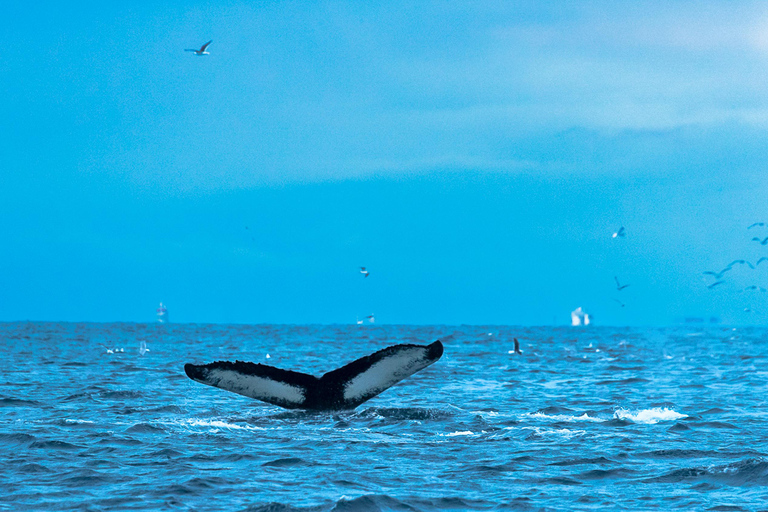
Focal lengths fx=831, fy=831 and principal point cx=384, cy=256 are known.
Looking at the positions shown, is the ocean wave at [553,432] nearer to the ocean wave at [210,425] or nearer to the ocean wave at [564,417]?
the ocean wave at [564,417]

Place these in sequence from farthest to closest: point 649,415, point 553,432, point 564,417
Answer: point 649,415, point 564,417, point 553,432

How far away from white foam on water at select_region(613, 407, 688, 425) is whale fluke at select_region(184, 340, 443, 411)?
6598mm

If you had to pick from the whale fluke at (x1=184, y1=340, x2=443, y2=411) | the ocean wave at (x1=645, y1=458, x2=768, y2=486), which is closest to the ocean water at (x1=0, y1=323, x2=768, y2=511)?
the ocean wave at (x1=645, y1=458, x2=768, y2=486)

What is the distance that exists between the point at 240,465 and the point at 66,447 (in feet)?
10.0

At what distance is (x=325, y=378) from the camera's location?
1282cm

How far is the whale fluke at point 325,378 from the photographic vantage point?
11.3 meters

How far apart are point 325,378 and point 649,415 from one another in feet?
26.3

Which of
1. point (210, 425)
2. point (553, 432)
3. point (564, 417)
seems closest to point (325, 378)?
point (210, 425)

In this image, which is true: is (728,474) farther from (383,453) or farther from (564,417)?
→ (564,417)

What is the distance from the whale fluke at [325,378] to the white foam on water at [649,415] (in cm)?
660

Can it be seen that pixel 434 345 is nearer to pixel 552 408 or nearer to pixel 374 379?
pixel 374 379

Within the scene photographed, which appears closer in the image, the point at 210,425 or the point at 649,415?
the point at 210,425

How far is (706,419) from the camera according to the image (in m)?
16.8

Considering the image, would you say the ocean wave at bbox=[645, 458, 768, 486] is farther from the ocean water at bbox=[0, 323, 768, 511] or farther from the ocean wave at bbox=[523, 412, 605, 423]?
the ocean wave at bbox=[523, 412, 605, 423]
